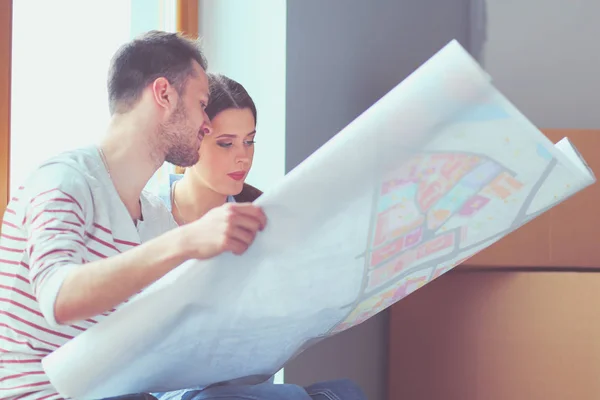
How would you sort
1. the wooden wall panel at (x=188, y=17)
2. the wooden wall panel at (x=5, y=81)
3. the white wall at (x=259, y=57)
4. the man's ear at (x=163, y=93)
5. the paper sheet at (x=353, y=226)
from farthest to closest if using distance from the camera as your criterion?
the wooden wall panel at (x=188, y=17)
the white wall at (x=259, y=57)
the wooden wall panel at (x=5, y=81)
the man's ear at (x=163, y=93)
the paper sheet at (x=353, y=226)

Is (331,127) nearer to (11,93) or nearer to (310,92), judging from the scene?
(310,92)

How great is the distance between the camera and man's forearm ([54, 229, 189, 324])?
1.90ft

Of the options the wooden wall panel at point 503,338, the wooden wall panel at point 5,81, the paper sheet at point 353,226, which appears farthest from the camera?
the wooden wall panel at point 503,338

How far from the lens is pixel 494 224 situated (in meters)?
0.64

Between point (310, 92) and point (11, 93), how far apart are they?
516mm

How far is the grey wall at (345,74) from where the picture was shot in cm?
134

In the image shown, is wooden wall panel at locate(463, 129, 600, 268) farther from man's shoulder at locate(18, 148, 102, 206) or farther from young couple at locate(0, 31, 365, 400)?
man's shoulder at locate(18, 148, 102, 206)

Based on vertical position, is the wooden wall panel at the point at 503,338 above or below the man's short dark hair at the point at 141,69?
below

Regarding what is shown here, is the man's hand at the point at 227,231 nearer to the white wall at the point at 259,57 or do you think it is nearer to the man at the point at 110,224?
the man at the point at 110,224

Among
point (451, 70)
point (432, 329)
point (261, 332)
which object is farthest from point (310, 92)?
point (451, 70)

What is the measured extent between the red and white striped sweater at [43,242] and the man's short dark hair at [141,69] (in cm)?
12

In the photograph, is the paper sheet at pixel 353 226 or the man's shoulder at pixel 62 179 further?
the man's shoulder at pixel 62 179

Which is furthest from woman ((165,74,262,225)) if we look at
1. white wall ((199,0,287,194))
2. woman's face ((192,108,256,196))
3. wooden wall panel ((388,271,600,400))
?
wooden wall panel ((388,271,600,400))

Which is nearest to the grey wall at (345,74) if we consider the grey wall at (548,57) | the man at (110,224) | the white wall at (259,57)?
the white wall at (259,57)
